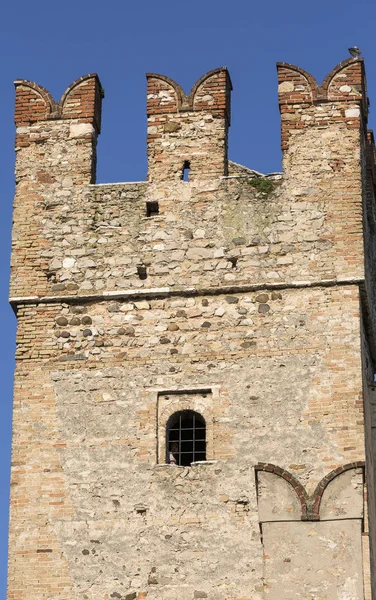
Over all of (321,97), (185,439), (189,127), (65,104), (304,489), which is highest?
(65,104)

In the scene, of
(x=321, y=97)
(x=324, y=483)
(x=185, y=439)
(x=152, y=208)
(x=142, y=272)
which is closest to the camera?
(x=324, y=483)

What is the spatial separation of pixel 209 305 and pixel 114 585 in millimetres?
3364

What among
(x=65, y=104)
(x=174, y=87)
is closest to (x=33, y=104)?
(x=65, y=104)

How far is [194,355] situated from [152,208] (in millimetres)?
1996

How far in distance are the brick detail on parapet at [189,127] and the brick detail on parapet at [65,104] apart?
0.69m

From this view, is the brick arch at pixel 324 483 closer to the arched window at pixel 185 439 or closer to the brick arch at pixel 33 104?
the arched window at pixel 185 439

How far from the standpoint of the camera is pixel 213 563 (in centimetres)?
1800

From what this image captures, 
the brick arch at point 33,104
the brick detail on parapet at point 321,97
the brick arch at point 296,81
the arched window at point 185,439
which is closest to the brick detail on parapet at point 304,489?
the arched window at point 185,439

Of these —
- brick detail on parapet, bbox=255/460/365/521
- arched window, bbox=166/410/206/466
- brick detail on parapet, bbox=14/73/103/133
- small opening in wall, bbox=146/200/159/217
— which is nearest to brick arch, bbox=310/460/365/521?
brick detail on parapet, bbox=255/460/365/521

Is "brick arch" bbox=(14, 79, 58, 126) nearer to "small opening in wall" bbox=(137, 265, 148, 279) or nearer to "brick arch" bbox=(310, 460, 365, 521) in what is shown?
"small opening in wall" bbox=(137, 265, 148, 279)

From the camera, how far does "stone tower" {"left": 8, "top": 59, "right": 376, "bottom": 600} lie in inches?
712

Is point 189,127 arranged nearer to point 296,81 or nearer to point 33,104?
point 296,81

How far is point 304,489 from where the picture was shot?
18141 mm

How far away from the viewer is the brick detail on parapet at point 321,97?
20.0 meters
